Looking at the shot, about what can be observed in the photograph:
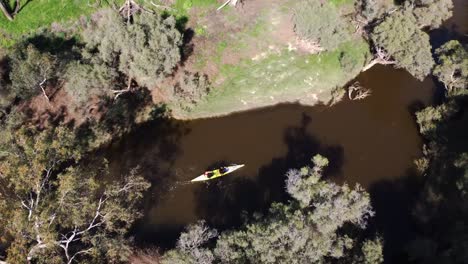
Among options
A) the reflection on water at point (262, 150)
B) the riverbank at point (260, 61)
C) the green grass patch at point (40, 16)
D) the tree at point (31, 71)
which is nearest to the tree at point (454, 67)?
the reflection on water at point (262, 150)

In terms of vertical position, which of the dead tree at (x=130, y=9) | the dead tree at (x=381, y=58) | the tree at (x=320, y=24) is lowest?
the dead tree at (x=381, y=58)

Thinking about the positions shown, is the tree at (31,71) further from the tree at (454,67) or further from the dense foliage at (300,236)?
the tree at (454,67)

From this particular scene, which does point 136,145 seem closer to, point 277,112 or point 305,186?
point 277,112

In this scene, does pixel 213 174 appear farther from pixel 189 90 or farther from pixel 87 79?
pixel 87 79

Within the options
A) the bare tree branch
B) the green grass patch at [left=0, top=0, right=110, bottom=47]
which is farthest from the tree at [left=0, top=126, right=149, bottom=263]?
the bare tree branch

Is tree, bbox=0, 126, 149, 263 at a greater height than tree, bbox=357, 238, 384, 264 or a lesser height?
greater

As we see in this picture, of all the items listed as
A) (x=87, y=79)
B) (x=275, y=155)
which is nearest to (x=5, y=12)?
(x=87, y=79)

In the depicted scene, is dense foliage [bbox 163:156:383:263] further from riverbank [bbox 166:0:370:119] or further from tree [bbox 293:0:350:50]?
tree [bbox 293:0:350:50]
